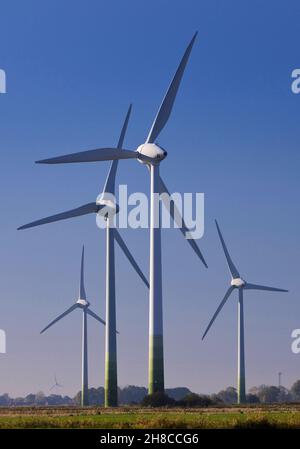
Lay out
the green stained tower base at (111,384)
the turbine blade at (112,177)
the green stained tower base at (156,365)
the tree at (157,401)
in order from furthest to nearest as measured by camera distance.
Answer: the turbine blade at (112,177) → the green stained tower base at (111,384) → the green stained tower base at (156,365) → the tree at (157,401)

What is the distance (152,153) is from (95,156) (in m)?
10.1

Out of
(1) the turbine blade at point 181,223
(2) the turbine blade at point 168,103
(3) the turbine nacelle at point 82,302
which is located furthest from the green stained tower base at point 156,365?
(3) the turbine nacelle at point 82,302

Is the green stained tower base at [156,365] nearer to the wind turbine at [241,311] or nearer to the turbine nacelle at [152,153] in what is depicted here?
the turbine nacelle at [152,153]

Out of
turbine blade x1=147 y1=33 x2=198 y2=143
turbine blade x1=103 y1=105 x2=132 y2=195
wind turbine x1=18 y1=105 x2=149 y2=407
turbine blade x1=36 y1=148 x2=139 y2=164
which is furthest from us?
turbine blade x1=103 y1=105 x2=132 y2=195

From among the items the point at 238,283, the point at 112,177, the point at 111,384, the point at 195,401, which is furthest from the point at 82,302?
the point at 195,401

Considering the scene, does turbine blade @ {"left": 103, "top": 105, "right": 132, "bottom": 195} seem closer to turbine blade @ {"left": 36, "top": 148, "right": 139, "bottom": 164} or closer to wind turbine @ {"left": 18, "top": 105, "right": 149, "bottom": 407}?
wind turbine @ {"left": 18, "top": 105, "right": 149, "bottom": 407}

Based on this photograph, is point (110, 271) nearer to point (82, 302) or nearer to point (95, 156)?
point (95, 156)

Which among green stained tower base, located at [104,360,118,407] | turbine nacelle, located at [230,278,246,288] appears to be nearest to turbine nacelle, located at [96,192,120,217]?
green stained tower base, located at [104,360,118,407]

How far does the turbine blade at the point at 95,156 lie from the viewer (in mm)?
98969

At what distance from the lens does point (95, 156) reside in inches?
4195

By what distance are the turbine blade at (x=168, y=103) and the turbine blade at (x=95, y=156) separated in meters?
3.36

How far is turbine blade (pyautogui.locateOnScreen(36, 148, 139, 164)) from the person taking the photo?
99.0m
